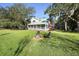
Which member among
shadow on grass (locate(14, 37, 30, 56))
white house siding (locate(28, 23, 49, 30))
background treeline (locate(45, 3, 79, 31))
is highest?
background treeline (locate(45, 3, 79, 31))

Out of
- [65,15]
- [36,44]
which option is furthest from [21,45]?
[65,15]

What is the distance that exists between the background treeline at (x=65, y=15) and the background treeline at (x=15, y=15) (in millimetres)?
287

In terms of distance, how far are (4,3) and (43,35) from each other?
694 mm

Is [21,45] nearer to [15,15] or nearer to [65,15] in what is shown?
[15,15]

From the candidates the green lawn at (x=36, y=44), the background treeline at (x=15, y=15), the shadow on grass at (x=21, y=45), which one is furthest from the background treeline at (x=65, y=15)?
the shadow on grass at (x=21, y=45)

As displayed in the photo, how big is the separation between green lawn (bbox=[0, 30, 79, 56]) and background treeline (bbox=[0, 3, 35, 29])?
0.08m

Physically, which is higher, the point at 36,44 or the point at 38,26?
the point at 38,26

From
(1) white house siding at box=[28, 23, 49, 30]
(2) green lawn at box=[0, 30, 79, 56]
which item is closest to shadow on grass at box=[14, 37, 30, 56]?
(2) green lawn at box=[0, 30, 79, 56]

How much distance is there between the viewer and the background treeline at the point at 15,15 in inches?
114

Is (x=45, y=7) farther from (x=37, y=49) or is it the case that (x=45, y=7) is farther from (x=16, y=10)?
(x=37, y=49)

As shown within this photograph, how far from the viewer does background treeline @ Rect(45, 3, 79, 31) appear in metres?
2.88

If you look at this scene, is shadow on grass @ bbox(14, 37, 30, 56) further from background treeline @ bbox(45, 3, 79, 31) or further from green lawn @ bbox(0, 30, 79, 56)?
background treeline @ bbox(45, 3, 79, 31)

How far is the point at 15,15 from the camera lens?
2906 mm

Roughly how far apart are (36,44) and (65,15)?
57 cm
